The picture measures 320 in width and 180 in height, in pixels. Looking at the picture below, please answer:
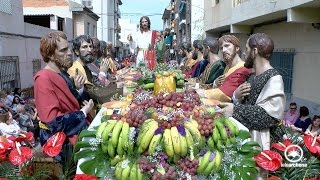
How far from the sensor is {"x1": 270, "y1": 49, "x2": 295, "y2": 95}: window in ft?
28.5

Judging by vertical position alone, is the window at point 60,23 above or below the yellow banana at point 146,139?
above

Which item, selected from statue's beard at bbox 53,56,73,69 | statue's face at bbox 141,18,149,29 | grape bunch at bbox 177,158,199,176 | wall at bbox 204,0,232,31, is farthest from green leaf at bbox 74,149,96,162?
wall at bbox 204,0,232,31

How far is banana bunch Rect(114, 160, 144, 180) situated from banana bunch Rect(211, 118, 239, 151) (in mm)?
510

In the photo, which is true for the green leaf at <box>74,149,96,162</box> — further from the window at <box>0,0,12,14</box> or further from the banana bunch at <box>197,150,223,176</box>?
the window at <box>0,0,12,14</box>

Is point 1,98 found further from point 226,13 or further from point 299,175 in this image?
point 226,13

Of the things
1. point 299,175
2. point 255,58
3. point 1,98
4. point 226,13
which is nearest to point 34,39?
point 1,98

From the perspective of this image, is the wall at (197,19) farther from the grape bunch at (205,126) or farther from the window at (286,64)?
the grape bunch at (205,126)

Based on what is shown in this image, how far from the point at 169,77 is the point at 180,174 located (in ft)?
4.55

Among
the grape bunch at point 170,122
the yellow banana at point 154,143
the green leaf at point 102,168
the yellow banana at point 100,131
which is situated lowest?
the green leaf at point 102,168

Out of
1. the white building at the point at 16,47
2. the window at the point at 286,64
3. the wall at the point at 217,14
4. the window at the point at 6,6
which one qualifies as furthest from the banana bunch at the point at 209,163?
the wall at the point at 217,14

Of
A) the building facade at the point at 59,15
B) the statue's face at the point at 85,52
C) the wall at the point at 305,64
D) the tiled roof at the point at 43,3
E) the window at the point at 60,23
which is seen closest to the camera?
the statue's face at the point at 85,52

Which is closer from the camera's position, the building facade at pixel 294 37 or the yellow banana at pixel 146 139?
the yellow banana at pixel 146 139

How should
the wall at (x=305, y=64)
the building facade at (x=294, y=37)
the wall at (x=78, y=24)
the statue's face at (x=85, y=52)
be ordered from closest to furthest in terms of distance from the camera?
1. the statue's face at (x=85, y=52)
2. the building facade at (x=294, y=37)
3. the wall at (x=305, y=64)
4. the wall at (x=78, y=24)

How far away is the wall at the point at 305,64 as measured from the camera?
742 cm
